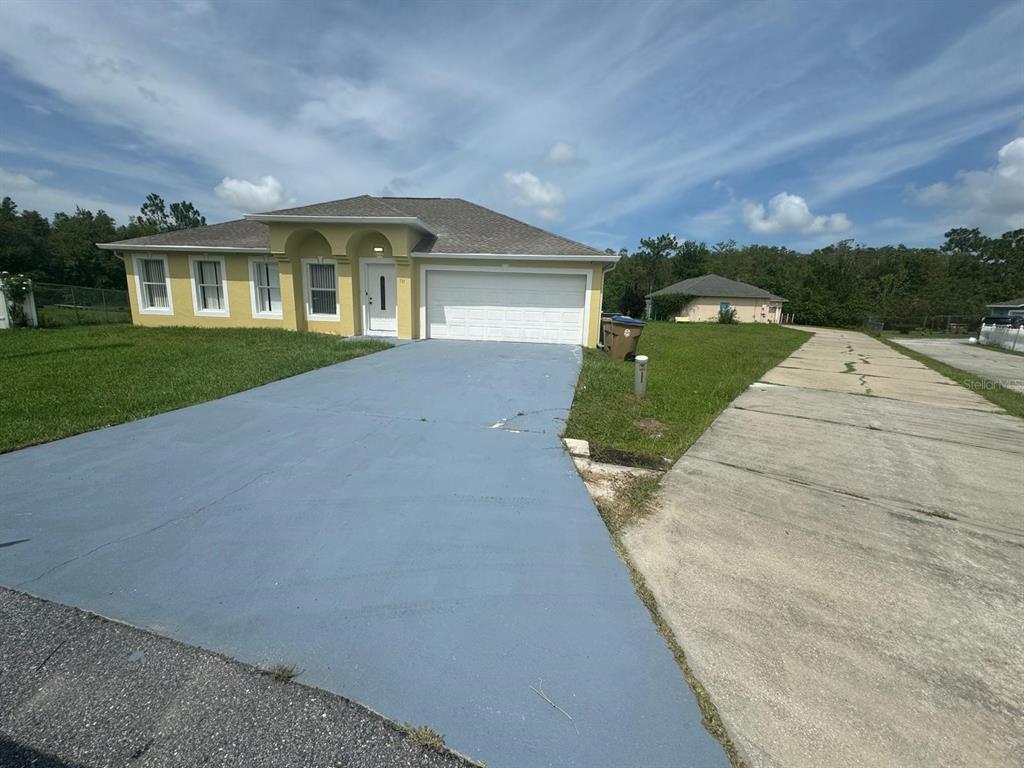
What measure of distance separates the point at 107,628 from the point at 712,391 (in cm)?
913

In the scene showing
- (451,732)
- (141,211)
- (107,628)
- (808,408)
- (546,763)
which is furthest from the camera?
(141,211)

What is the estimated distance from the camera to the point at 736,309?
41281 millimetres

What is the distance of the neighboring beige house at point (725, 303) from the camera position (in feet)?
133

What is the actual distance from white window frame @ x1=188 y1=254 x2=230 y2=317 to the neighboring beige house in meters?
35.2

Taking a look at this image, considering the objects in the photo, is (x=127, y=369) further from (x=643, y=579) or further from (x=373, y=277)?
(x=643, y=579)

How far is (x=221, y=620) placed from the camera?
7.60 feet

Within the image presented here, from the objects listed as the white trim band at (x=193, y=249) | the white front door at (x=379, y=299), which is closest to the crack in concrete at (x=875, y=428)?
the white front door at (x=379, y=299)

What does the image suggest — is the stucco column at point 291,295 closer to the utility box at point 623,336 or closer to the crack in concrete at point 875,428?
the utility box at point 623,336

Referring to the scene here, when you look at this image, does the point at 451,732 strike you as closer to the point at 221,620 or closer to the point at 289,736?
the point at 289,736

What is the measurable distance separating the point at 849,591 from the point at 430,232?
1368cm

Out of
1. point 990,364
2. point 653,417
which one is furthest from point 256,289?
point 990,364

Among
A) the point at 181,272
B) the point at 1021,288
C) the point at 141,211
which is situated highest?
the point at 141,211

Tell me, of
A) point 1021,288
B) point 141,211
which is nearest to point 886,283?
point 1021,288

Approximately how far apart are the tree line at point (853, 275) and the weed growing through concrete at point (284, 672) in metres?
32.5
